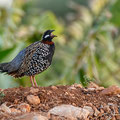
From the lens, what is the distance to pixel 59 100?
707cm

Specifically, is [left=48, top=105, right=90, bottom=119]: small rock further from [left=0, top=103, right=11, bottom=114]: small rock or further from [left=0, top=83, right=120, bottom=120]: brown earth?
[left=0, top=103, right=11, bottom=114]: small rock

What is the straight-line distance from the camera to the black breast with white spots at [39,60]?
28.9 feet

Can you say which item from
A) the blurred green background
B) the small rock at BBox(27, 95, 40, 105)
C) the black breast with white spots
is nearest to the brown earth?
the small rock at BBox(27, 95, 40, 105)

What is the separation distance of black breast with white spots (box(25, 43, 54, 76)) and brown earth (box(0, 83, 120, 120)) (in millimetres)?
1187

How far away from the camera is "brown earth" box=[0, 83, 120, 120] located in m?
6.74

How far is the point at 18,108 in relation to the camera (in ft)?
22.5

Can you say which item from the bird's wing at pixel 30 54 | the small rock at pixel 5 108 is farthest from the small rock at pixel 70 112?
the bird's wing at pixel 30 54

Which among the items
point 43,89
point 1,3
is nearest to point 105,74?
point 1,3

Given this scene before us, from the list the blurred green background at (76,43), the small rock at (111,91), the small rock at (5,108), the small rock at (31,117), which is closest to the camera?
the small rock at (31,117)

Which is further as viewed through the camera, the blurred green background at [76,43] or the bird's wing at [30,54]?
the blurred green background at [76,43]

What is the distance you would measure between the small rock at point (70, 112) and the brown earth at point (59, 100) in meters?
0.07

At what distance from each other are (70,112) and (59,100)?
539mm

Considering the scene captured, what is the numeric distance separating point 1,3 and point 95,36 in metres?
4.47

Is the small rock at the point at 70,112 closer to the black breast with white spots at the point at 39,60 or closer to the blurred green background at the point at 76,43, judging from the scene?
the black breast with white spots at the point at 39,60
